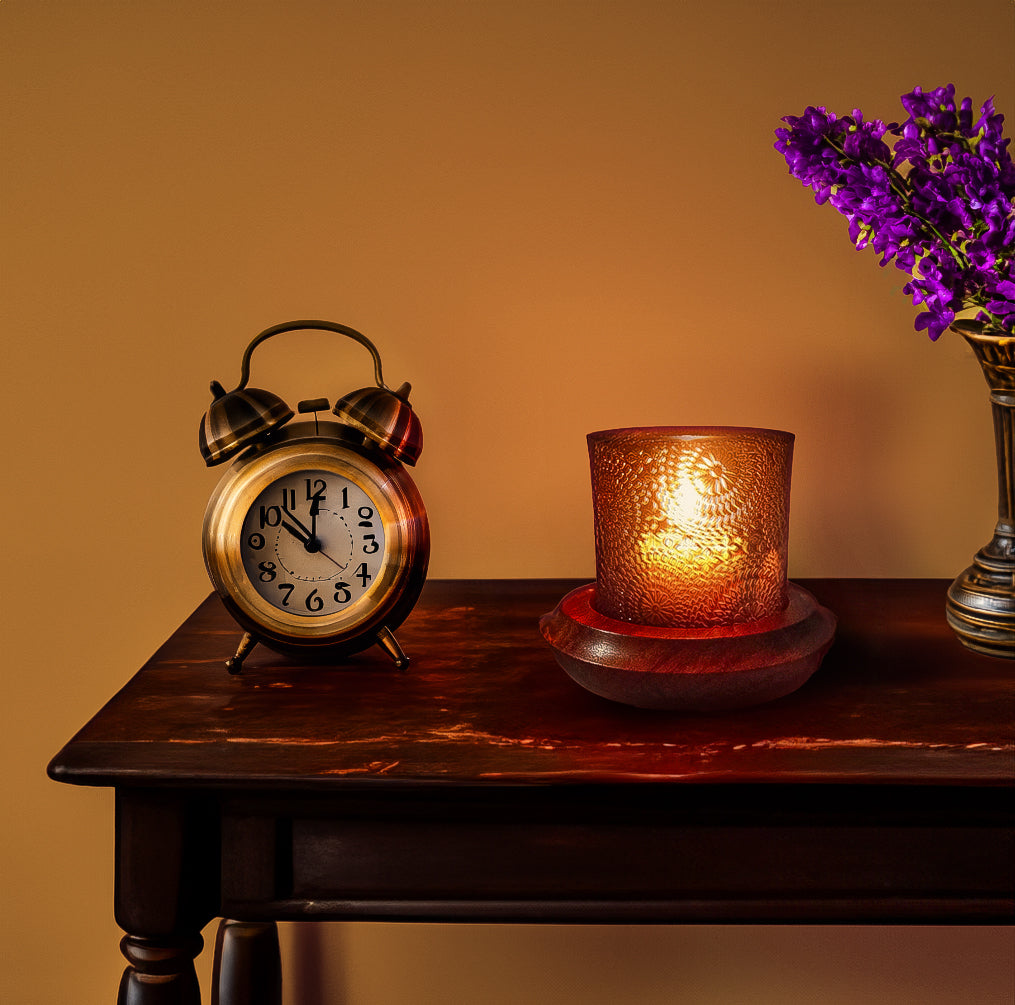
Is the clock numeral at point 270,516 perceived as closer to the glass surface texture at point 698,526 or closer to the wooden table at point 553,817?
the wooden table at point 553,817

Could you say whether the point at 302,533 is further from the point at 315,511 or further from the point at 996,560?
the point at 996,560

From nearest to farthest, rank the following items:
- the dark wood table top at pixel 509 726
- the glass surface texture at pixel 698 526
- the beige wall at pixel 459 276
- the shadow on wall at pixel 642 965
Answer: the dark wood table top at pixel 509 726 → the glass surface texture at pixel 698 526 → the beige wall at pixel 459 276 → the shadow on wall at pixel 642 965

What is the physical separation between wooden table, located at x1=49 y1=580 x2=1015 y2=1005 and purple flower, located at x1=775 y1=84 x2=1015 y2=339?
14.1 inches

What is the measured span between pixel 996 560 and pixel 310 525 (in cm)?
66

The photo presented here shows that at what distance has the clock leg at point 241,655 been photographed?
80 cm

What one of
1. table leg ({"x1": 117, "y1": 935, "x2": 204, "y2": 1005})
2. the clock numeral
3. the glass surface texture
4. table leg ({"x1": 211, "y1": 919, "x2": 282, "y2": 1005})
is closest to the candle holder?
the glass surface texture

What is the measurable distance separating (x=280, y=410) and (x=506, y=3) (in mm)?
646

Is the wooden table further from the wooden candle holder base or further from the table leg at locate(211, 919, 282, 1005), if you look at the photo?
the table leg at locate(211, 919, 282, 1005)

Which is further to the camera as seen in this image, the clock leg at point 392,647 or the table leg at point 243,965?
the table leg at point 243,965

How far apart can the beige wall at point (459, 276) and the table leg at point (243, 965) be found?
251mm

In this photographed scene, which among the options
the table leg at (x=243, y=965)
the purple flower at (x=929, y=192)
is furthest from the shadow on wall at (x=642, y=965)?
the purple flower at (x=929, y=192)

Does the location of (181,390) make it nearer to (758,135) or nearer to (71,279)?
(71,279)

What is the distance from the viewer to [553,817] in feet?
2.15

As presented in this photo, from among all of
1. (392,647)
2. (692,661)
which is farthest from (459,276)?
(692,661)
